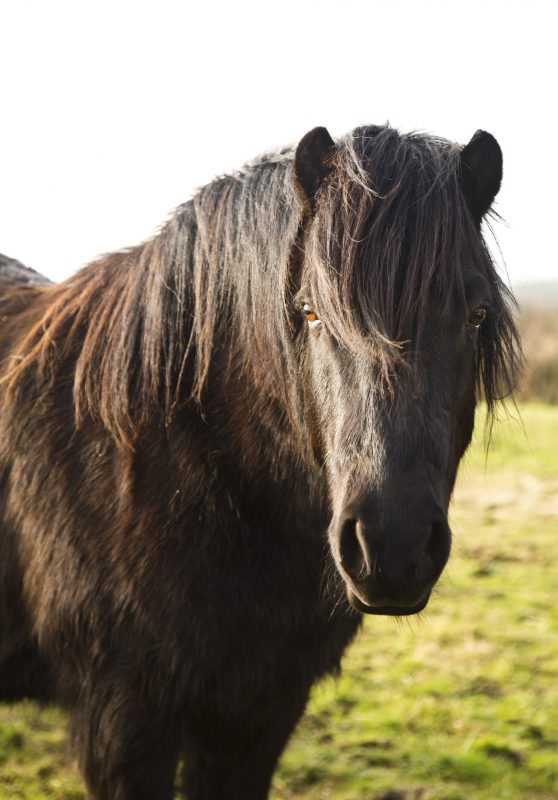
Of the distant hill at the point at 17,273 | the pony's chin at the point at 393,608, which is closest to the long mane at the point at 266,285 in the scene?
the pony's chin at the point at 393,608

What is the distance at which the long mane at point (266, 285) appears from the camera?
2.08 m

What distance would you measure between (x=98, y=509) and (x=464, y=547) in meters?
5.43

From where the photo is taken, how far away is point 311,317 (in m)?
2.21

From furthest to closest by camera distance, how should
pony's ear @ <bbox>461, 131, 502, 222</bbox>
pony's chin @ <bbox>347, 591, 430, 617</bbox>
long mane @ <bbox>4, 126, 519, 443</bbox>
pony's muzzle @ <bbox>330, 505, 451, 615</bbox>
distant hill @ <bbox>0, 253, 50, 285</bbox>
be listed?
distant hill @ <bbox>0, 253, 50, 285</bbox> → pony's ear @ <bbox>461, 131, 502, 222</bbox> → long mane @ <bbox>4, 126, 519, 443</bbox> → pony's chin @ <bbox>347, 591, 430, 617</bbox> → pony's muzzle @ <bbox>330, 505, 451, 615</bbox>

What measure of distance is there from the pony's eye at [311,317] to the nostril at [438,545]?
0.64 m

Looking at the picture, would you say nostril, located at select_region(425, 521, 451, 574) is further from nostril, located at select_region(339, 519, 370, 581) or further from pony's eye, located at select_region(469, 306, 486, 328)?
pony's eye, located at select_region(469, 306, 486, 328)

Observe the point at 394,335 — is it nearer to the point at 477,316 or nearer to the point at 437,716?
the point at 477,316

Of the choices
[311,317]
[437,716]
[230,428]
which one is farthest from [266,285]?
[437,716]

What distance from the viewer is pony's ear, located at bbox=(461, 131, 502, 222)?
7.57ft

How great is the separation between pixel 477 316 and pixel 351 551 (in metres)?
0.74

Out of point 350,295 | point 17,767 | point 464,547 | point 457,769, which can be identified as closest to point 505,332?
point 350,295

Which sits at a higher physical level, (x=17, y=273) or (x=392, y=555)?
(x=17, y=273)

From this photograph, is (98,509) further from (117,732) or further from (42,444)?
(117,732)

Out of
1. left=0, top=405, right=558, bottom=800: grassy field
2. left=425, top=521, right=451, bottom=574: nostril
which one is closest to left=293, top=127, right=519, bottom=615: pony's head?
left=425, top=521, right=451, bottom=574: nostril
